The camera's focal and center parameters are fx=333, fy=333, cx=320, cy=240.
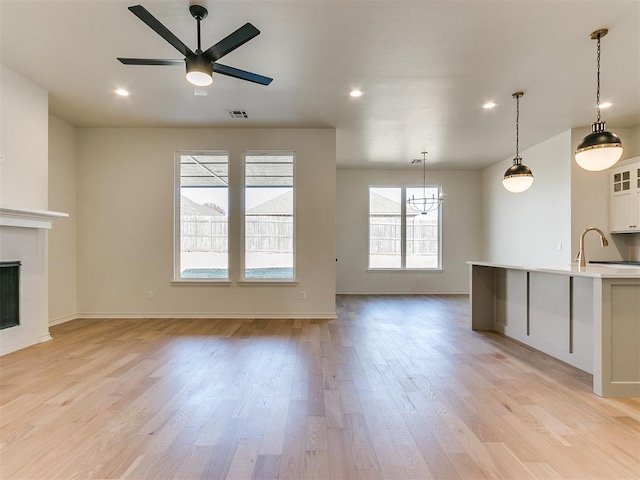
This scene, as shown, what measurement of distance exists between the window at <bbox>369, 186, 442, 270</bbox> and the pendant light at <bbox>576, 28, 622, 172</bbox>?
18.3ft

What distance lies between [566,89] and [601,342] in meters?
3.08

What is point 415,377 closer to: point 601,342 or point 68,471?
point 601,342

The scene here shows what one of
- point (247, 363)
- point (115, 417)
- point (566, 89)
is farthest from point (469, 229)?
point (115, 417)

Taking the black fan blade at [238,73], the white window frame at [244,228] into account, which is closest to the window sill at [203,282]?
the white window frame at [244,228]

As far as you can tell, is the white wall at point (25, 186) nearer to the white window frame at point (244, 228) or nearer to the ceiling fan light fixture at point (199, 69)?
the white window frame at point (244, 228)

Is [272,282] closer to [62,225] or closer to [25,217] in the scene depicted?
[25,217]

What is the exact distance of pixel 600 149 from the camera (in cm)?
288

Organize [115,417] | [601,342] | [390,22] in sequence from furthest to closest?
[390,22] → [601,342] → [115,417]

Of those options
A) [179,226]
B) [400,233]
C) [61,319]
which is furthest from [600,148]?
[61,319]

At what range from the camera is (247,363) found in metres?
3.32

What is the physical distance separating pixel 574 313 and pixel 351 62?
11.1 ft

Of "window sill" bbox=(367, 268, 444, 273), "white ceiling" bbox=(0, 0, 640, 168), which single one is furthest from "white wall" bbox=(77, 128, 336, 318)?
"window sill" bbox=(367, 268, 444, 273)

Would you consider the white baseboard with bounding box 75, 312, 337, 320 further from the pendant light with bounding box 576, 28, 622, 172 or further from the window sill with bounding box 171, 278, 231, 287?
the pendant light with bounding box 576, 28, 622, 172

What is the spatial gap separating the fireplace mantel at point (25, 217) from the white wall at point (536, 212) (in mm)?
7269
